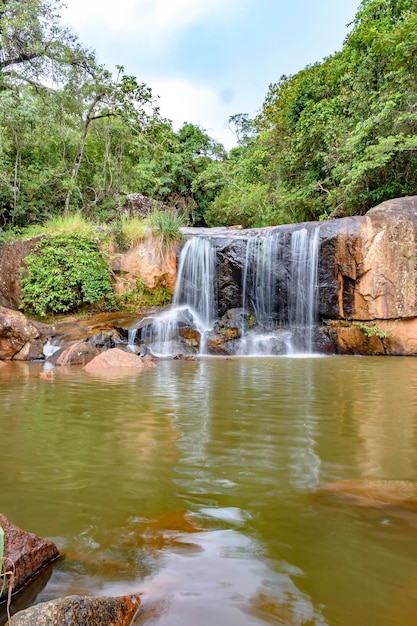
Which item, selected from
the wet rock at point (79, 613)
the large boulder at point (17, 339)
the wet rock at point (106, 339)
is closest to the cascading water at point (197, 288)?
the wet rock at point (106, 339)

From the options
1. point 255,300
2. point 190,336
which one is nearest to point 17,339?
point 190,336

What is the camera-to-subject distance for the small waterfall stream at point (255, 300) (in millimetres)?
11289

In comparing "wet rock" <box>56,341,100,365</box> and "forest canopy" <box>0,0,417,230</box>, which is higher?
"forest canopy" <box>0,0,417,230</box>

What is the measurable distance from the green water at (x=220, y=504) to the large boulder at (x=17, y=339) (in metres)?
5.30

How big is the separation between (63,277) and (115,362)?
5449 mm

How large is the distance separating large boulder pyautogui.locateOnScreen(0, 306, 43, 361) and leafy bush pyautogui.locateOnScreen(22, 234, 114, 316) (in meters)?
2.26

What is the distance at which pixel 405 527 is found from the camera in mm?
1974

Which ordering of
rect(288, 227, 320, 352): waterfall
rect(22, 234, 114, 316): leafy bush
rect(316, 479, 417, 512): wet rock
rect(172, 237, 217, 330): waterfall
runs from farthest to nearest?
rect(172, 237, 217, 330): waterfall → rect(22, 234, 114, 316): leafy bush → rect(288, 227, 320, 352): waterfall → rect(316, 479, 417, 512): wet rock

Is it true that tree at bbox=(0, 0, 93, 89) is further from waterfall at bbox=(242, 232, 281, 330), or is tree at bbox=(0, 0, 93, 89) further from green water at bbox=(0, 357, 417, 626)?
green water at bbox=(0, 357, 417, 626)

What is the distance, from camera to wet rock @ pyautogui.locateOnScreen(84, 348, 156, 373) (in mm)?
8075

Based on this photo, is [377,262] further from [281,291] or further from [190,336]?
[190,336]

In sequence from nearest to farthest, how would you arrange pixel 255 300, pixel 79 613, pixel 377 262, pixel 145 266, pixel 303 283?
pixel 79 613
pixel 377 262
pixel 303 283
pixel 255 300
pixel 145 266

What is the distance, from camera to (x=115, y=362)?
8305 mm

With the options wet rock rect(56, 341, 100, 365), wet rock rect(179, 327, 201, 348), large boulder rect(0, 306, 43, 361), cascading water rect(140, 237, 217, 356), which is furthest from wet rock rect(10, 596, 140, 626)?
cascading water rect(140, 237, 217, 356)
